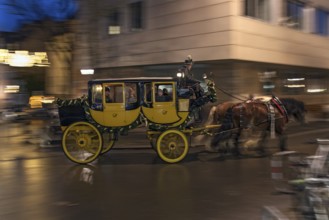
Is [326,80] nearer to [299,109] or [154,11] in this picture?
[154,11]

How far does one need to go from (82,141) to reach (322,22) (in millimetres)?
22365

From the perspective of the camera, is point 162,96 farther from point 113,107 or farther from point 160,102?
point 113,107

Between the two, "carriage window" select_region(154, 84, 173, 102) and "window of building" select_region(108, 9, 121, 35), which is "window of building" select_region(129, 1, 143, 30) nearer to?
"window of building" select_region(108, 9, 121, 35)

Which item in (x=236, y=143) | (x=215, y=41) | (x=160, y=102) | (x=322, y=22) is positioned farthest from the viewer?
(x=322, y=22)

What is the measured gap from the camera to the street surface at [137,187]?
6527 mm

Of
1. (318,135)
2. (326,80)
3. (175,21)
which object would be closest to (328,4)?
(326,80)

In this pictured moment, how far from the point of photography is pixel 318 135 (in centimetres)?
1802

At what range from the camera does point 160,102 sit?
1108cm

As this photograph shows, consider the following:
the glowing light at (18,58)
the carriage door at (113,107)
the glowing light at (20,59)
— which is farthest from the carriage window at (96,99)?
the glowing light at (20,59)

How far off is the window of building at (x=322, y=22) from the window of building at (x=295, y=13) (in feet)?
8.00

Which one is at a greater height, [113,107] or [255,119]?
[113,107]

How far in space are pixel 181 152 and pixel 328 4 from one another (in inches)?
873

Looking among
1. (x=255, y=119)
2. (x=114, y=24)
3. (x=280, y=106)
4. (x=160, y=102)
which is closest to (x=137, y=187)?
(x=160, y=102)

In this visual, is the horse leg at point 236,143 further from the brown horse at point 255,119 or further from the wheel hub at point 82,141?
the wheel hub at point 82,141
